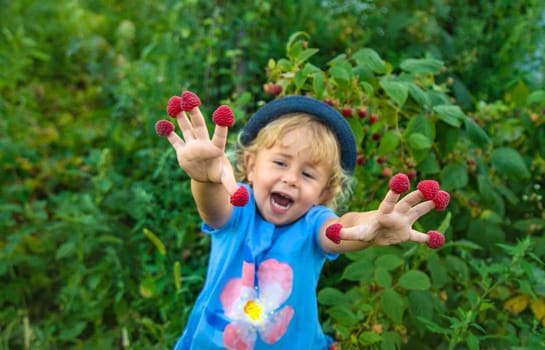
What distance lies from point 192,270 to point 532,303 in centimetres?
135

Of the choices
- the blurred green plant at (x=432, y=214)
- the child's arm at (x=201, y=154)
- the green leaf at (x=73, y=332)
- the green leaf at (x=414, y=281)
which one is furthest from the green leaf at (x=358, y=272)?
the green leaf at (x=73, y=332)

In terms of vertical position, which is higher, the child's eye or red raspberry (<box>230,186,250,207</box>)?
the child's eye

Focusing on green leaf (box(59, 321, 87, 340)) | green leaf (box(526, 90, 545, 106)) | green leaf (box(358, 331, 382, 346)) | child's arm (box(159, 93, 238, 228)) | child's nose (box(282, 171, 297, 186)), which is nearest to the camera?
child's arm (box(159, 93, 238, 228))

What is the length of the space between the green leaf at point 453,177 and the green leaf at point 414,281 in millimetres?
409

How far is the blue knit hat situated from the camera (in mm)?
1915

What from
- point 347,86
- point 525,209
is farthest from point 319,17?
point 525,209

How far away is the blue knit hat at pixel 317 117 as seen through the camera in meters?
1.92

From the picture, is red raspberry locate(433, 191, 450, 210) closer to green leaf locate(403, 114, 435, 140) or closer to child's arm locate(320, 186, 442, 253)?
child's arm locate(320, 186, 442, 253)

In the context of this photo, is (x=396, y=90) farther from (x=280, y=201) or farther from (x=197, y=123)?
(x=197, y=123)

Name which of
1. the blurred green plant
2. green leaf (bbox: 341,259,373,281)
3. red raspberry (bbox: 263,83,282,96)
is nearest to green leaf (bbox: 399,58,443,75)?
the blurred green plant

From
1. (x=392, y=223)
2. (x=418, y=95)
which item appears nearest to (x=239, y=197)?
(x=392, y=223)

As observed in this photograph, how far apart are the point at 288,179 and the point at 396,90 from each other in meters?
0.59

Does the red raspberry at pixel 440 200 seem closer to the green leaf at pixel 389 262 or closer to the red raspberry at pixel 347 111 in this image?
the green leaf at pixel 389 262

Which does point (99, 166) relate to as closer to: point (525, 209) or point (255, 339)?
point (255, 339)
